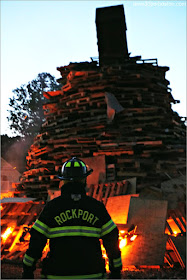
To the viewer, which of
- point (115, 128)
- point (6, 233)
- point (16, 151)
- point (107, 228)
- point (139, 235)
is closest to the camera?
point (107, 228)

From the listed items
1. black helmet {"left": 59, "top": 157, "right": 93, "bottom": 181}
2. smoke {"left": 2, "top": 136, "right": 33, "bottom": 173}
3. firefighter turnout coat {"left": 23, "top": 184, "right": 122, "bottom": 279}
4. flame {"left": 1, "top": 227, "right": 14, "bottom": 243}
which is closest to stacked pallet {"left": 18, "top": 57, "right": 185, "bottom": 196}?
flame {"left": 1, "top": 227, "right": 14, "bottom": 243}

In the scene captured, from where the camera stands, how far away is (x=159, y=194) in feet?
37.5

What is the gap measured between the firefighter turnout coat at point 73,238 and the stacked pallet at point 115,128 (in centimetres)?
897

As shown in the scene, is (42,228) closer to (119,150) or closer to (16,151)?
(119,150)

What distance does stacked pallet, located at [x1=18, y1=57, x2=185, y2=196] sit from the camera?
13.4 m

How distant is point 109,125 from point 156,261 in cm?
689

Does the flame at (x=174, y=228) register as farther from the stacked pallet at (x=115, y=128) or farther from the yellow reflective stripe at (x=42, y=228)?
the yellow reflective stripe at (x=42, y=228)

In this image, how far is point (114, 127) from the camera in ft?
46.5

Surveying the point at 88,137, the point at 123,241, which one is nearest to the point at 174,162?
the point at 88,137

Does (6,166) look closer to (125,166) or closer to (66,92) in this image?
(66,92)

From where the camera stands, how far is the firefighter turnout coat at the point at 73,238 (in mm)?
3277

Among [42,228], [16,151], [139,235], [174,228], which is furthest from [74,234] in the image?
[16,151]

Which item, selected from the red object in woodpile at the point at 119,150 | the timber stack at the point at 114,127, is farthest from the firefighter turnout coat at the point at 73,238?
the timber stack at the point at 114,127

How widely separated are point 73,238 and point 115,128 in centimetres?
1096
